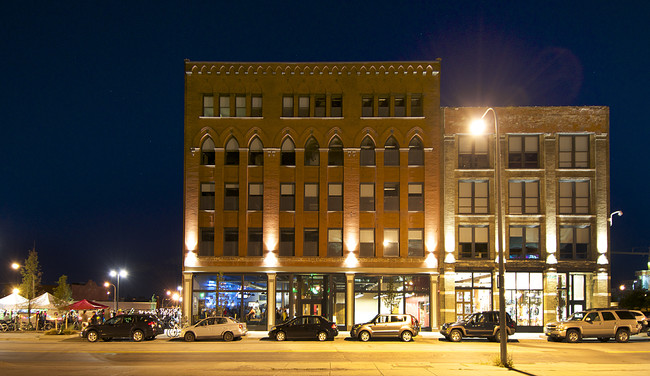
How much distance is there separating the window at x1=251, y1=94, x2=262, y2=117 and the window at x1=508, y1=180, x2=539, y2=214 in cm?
1870

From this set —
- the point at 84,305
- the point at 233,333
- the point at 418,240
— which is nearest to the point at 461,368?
the point at 233,333

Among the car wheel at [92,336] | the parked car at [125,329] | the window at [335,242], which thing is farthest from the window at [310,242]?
the car wheel at [92,336]

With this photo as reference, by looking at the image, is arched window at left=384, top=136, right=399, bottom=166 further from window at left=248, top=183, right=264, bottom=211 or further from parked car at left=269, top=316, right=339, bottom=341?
parked car at left=269, top=316, right=339, bottom=341

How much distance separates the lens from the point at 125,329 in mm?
35688

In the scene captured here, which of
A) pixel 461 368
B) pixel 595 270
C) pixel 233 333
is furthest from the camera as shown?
pixel 595 270

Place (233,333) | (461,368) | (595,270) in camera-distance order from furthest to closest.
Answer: (595,270) → (233,333) → (461,368)

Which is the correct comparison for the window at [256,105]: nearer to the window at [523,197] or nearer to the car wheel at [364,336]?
the car wheel at [364,336]

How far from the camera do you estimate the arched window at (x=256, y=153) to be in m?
44.8

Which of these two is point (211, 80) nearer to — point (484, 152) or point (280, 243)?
point (280, 243)

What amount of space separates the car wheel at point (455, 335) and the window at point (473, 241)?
963 centimetres

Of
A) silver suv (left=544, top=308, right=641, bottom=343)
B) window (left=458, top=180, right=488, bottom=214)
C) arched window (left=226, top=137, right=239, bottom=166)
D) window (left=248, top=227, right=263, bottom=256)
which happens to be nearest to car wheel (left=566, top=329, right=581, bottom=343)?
silver suv (left=544, top=308, right=641, bottom=343)

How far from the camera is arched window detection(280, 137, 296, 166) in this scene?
147 ft

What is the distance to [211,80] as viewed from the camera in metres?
45.0

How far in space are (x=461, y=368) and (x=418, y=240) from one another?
22430 millimetres
